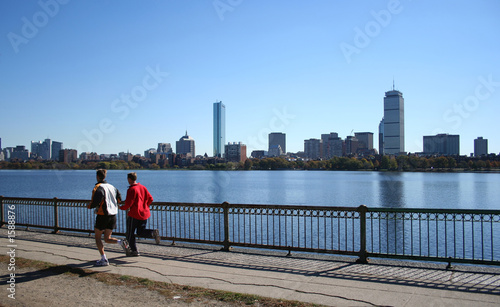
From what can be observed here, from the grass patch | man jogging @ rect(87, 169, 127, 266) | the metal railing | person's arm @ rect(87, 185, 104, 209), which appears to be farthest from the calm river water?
the grass patch

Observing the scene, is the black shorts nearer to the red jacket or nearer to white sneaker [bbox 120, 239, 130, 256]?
the red jacket

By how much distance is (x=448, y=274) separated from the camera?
27.1ft

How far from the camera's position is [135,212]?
10023 mm

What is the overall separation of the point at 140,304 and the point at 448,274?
20.0ft

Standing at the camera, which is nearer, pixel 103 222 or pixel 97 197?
pixel 97 197

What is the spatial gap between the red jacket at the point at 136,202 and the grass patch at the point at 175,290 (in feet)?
5.77

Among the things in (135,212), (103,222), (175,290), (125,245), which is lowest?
(175,290)

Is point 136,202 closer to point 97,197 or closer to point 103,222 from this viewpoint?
point 103,222

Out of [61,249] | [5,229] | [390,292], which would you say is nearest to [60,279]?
[61,249]

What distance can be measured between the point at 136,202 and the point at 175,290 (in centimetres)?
326

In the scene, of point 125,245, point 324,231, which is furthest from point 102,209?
point 324,231

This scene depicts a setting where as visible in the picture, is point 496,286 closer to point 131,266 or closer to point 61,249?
point 131,266

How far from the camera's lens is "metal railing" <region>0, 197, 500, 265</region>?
9.35m

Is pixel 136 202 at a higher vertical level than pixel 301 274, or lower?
higher
